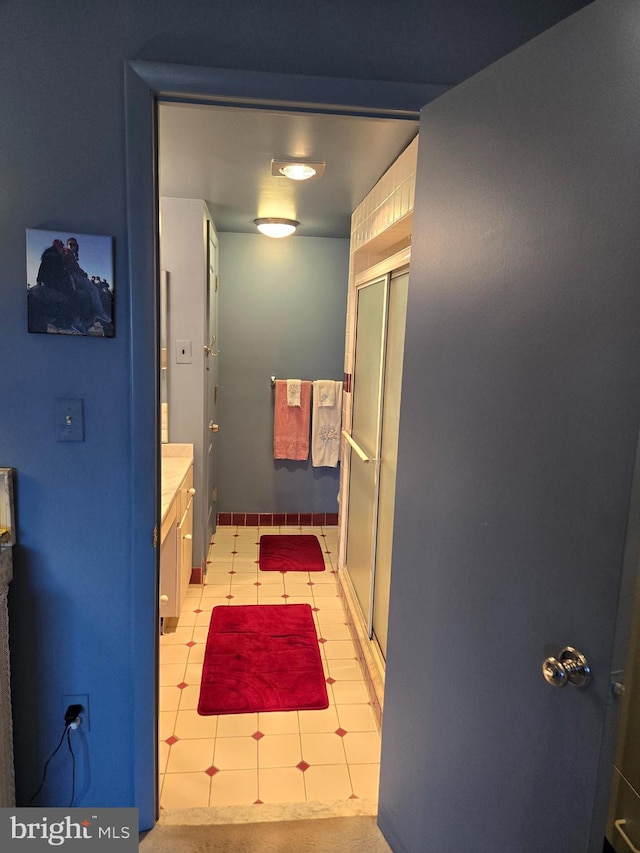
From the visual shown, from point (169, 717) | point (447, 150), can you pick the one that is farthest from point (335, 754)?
point (447, 150)

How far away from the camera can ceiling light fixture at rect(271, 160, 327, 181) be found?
7.17 feet

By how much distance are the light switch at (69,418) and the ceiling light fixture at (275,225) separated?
2.38 meters

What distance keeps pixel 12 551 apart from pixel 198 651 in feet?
4.70

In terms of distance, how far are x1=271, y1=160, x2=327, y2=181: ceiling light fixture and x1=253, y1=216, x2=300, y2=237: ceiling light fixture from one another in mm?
1081

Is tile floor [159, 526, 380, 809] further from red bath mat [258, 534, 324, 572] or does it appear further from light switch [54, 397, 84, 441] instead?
light switch [54, 397, 84, 441]

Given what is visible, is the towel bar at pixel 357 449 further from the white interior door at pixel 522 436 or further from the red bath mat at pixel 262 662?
the white interior door at pixel 522 436

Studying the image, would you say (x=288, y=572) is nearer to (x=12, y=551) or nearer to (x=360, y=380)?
(x=360, y=380)

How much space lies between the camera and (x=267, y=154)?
2.12 metres

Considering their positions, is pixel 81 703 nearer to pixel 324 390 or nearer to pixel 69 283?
pixel 69 283

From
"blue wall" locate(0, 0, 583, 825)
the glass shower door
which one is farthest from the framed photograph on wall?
the glass shower door

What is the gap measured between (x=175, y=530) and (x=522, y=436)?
1911mm

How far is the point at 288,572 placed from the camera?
11.8ft

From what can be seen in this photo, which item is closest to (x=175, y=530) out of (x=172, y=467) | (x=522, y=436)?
(x=172, y=467)

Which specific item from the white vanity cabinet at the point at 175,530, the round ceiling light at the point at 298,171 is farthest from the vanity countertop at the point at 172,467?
the round ceiling light at the point at 298,171
